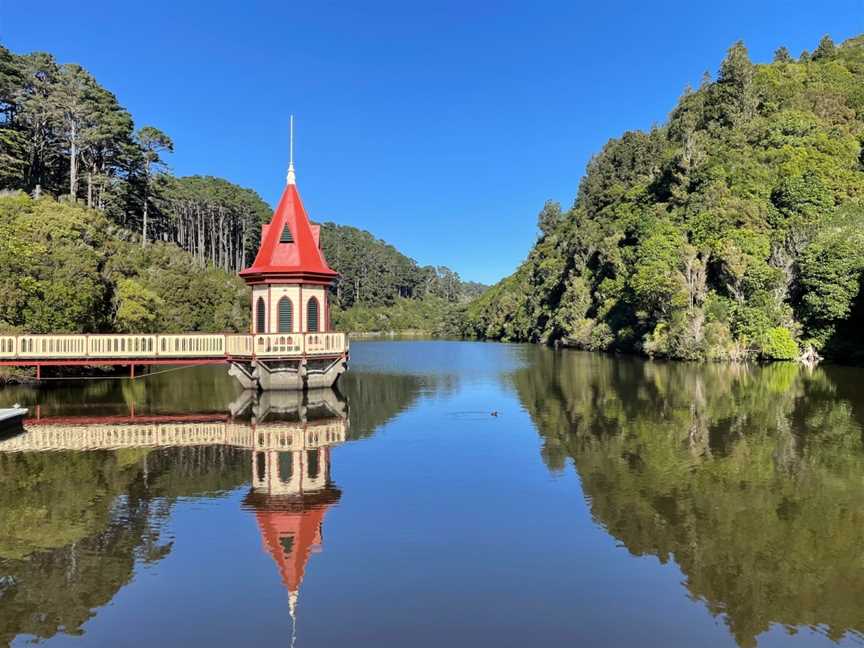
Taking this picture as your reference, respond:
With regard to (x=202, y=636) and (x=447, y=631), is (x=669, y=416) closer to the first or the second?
(x=447, y=631)

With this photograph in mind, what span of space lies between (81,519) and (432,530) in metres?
6.03

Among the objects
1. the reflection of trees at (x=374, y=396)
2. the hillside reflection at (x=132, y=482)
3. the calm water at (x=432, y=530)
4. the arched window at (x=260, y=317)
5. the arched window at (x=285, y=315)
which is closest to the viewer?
the calm water at (x=432, y=530)

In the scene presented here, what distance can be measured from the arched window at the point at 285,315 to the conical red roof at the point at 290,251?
1.15 meters

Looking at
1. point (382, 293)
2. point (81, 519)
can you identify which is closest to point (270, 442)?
point (81, 519)

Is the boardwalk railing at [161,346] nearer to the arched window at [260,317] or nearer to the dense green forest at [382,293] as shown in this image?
the arched window at [260,317]

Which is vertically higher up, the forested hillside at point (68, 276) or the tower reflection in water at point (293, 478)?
the forested hillside at point (68, 276)

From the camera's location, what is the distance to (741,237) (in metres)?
51.1

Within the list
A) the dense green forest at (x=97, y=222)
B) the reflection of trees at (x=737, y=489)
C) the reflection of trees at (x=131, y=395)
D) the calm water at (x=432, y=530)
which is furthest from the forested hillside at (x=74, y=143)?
the reflection of trees at (x=737, y=489)

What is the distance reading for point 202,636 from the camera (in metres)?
7.05

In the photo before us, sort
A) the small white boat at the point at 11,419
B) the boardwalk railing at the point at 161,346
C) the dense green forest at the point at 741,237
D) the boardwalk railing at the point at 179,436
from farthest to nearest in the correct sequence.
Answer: the dense green forest at the point at 741,237 → the boardwalk railing at the point at 161,346 → the small white boat at the point at 11,419 → the boardwalk railing at the point at 179,436

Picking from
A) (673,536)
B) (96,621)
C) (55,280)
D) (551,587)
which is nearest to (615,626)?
(551,587)

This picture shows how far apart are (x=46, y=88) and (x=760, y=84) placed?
79935 mm

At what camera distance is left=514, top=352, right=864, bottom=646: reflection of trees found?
8.20 metres

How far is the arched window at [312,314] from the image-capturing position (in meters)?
29.0
